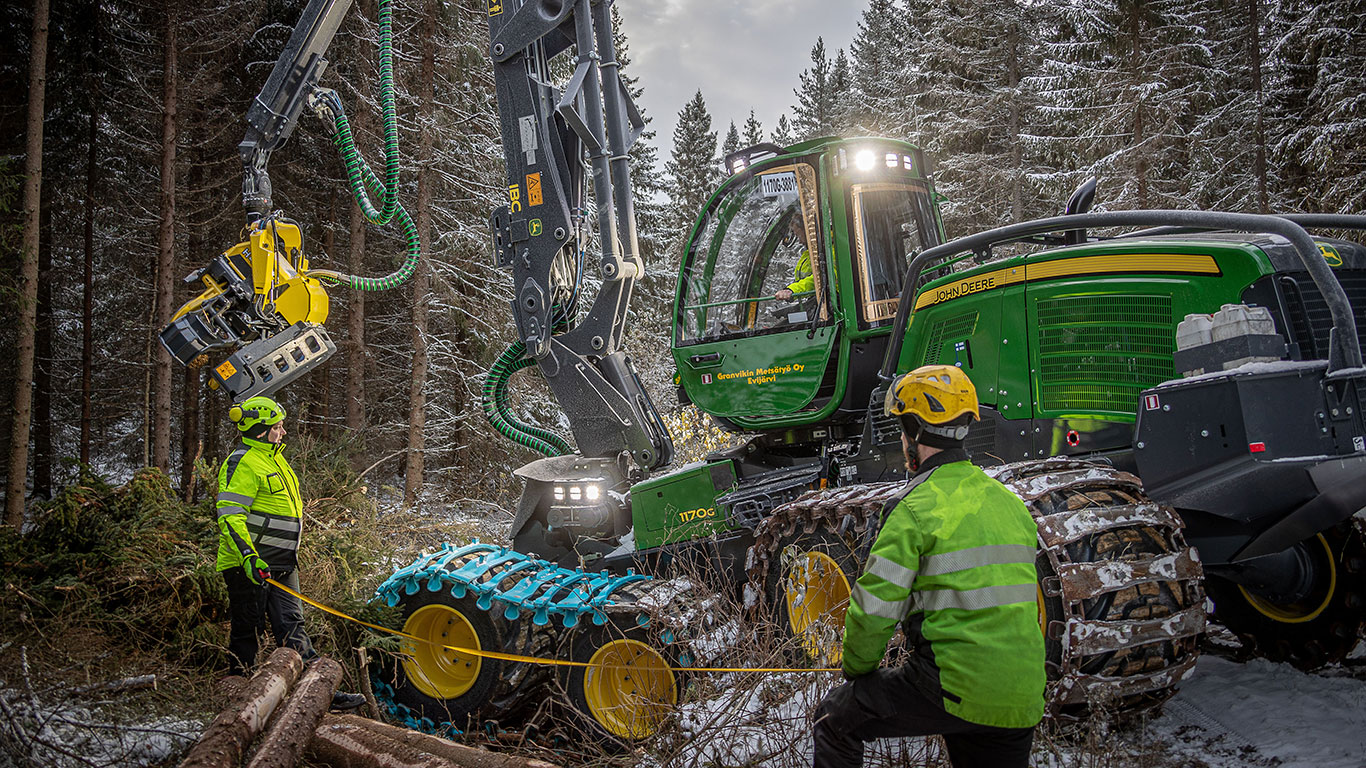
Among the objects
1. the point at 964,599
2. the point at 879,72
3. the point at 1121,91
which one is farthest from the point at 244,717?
the point at 879,72

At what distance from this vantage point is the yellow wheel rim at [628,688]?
4.88 m

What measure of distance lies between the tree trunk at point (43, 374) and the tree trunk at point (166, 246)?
3.75m

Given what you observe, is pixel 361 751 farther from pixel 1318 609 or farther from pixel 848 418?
pixel 1318 609

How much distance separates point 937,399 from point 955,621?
72 cm

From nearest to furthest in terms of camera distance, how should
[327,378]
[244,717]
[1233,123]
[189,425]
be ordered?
[244,717] → [189,425] → [327,378] → [1233,123]

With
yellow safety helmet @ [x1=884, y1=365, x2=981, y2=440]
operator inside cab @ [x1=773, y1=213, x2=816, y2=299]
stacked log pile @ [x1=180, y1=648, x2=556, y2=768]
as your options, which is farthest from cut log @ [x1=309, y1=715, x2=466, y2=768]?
operator inside cab @ [x1=773, y1=213, x2=816, y2=299]

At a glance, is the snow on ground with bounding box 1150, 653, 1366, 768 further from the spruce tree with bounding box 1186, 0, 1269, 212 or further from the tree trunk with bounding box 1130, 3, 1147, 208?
the spruce tree with bounding box 1186, 0, 1269, 212

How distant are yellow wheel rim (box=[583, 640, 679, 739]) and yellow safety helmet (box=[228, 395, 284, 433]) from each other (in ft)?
8.93

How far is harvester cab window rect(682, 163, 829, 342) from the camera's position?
6129 mm

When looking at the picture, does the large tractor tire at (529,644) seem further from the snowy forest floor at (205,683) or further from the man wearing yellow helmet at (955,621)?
the man wearing yellow helmet at (955,621)

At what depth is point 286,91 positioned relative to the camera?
6.73m

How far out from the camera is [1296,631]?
495 cm

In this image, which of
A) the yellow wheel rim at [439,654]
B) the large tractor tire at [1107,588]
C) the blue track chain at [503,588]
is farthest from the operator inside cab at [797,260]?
the yellow wheel rim at [439,654]

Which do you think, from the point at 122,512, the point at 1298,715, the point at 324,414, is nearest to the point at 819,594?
the point at 1298,715
